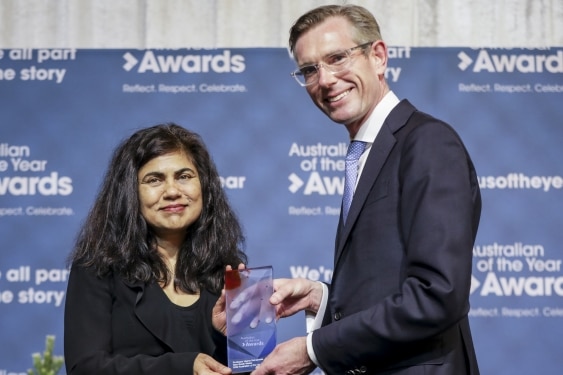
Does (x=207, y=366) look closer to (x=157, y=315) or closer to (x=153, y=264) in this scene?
(x=157, y=315)

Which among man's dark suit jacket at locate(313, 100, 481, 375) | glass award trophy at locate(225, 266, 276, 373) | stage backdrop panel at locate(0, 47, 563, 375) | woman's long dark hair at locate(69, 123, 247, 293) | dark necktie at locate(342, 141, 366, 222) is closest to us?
man's dark suit jacket at locate(313, 100, 481, 375)

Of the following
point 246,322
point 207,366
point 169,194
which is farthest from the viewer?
point 169,194

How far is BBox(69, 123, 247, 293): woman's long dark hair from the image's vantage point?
2693mm

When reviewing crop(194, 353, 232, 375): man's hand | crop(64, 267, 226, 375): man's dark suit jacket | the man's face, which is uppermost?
the man's face

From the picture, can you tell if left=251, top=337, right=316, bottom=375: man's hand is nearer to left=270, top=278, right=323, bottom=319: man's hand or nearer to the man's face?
left=270, top=278, right=323, bottom=319: man's hand

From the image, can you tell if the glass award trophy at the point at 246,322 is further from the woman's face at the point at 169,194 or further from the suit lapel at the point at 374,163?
the woman's face at the point at 169,194

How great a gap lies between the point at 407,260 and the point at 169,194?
41.0 inches

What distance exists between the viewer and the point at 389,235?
Answer: 1.96m

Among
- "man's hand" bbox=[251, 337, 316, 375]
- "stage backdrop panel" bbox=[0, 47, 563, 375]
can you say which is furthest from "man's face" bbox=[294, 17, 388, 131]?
"stage backdrop panel" bbox=[0, 47, 563, 375]

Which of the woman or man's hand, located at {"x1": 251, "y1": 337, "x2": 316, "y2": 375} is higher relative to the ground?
the woman

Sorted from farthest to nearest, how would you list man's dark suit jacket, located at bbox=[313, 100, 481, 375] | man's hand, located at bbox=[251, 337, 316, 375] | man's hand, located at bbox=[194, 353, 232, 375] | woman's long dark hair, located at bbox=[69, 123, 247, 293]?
1. woman's long dark hair, located at bbox=[69, 123, 247, 293]
2. man's hand, located at bbox=[194, 353, 232, 375]
3. man's hand, located at bbox=[251, 337, 316, 375]
4. man's dark suit jacket, located at bbox=[313, 100, 481, 375]

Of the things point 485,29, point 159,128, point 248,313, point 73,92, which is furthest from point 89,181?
point 248,313

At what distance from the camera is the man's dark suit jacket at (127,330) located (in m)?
2.49

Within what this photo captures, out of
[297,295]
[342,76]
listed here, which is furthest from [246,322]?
[342,76]
